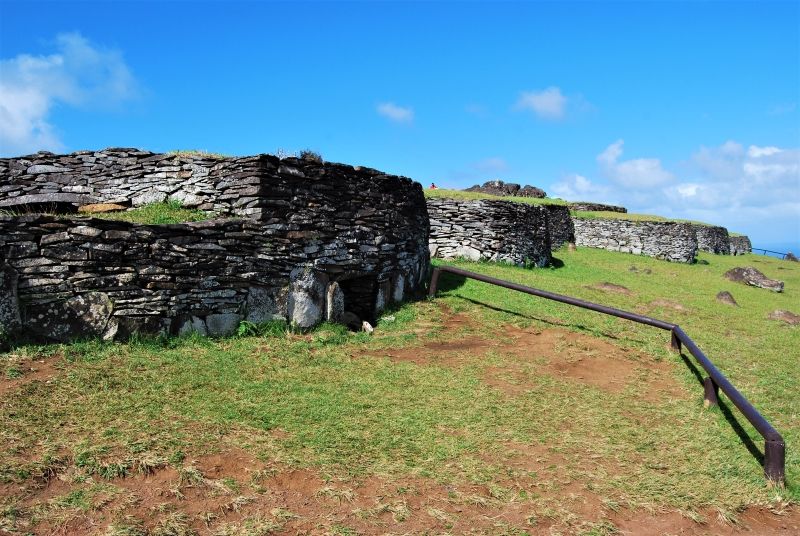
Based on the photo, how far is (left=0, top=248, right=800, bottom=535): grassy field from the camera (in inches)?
169

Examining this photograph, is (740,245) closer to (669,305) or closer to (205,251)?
(669,305)

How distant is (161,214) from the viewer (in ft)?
27.0

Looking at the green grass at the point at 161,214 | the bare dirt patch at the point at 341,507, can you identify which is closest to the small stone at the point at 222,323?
the green grass at the point at 161,214

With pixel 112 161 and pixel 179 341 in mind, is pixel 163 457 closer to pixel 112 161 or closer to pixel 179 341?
pixel 179 341

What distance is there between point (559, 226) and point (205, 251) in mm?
23708

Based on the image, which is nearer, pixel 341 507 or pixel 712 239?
pixel 341 507

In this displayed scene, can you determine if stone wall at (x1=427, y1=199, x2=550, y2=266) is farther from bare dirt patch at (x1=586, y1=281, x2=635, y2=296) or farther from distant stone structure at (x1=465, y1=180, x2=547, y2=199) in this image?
distant stone structure at (x1=465, y1=180, x2=547, y2=199)

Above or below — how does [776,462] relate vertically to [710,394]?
below

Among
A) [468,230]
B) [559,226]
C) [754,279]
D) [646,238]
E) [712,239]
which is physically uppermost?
[712,239]

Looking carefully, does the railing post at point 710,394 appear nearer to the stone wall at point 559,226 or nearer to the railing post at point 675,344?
the railing post at point 675,344

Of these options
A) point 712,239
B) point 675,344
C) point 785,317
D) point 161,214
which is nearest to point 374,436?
point 161,214

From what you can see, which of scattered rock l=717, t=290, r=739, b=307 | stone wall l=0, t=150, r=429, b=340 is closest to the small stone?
stone wall l=0, t=150, r=429, b=340

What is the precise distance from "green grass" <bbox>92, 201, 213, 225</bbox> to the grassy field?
1976 millimetres

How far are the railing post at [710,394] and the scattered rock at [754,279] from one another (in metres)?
17.3
